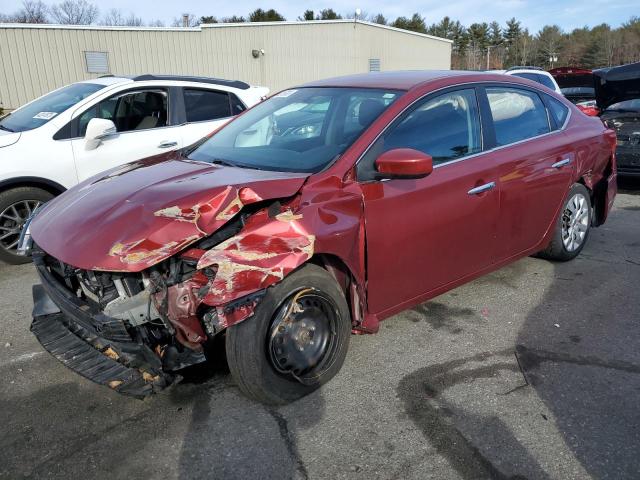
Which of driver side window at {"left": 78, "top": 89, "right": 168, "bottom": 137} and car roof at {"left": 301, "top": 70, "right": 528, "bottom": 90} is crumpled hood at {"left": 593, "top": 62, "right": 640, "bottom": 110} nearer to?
car roof at {"left": 301, "top": 70, "right": 528, "bottom": 90}

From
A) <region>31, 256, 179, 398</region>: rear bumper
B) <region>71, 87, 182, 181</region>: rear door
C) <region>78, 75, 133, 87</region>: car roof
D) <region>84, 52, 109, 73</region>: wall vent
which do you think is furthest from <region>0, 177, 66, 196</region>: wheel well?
<region>84, 52, 109, 73</region>: wall vent

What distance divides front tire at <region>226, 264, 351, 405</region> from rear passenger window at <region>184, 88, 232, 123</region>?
13.2 feet

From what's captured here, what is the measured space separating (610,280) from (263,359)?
3.41 meters

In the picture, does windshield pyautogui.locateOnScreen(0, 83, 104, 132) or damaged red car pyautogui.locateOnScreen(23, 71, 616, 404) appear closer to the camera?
damaged red car pyautogui.locateOnScreen(23, 71, 616, 404)

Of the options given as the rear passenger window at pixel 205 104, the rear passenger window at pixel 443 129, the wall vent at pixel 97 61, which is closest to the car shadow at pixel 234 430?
the rear passenger window at pixel 443 129

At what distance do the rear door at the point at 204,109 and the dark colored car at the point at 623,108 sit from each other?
514 centimetres

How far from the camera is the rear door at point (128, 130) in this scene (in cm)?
541

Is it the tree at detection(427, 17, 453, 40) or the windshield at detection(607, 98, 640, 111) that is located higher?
the tree at detection(427, 17, 453, 40)

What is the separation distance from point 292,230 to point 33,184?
3.64 m

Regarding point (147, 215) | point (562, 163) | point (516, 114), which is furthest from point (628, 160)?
point (147, 215)

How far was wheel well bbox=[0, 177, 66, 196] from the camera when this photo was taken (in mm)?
4969

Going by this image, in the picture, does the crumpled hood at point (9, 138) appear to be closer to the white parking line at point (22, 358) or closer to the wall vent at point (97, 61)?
the white parking line at point (22, 358)

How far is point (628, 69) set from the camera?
7281 mm

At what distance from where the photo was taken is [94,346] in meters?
2.77
